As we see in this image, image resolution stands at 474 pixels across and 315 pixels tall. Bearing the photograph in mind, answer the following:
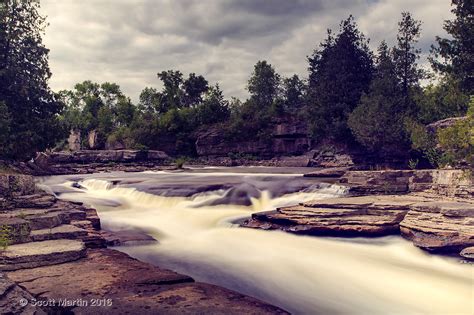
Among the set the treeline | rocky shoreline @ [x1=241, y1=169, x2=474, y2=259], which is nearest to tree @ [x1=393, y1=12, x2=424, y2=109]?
the treeline

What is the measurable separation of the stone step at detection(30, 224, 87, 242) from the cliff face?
4443 cm

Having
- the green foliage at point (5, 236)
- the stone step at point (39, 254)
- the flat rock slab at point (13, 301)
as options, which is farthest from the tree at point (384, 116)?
the flat rock slab at point (13, 301)

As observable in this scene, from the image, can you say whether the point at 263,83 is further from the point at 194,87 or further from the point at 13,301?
the point at 13,301

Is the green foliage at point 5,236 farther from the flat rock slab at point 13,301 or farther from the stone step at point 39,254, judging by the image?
the flat rock slab at point 13,301

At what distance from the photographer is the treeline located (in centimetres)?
2537

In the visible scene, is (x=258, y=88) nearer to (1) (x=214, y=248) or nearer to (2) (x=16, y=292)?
(1) (x=214, y=248)

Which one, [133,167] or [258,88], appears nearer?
[133,167]

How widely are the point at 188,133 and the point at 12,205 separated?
1852 inches

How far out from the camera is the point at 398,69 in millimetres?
33312

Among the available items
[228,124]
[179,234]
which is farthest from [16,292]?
[228,124]

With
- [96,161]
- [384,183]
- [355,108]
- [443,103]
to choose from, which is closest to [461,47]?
[443,103]

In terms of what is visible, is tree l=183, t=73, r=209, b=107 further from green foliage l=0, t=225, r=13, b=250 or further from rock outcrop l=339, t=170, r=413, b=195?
green foliage l=0, t=225, r=13, b=250

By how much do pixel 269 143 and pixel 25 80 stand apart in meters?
37.9

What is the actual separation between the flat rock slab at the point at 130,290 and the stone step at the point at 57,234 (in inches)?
65.4
